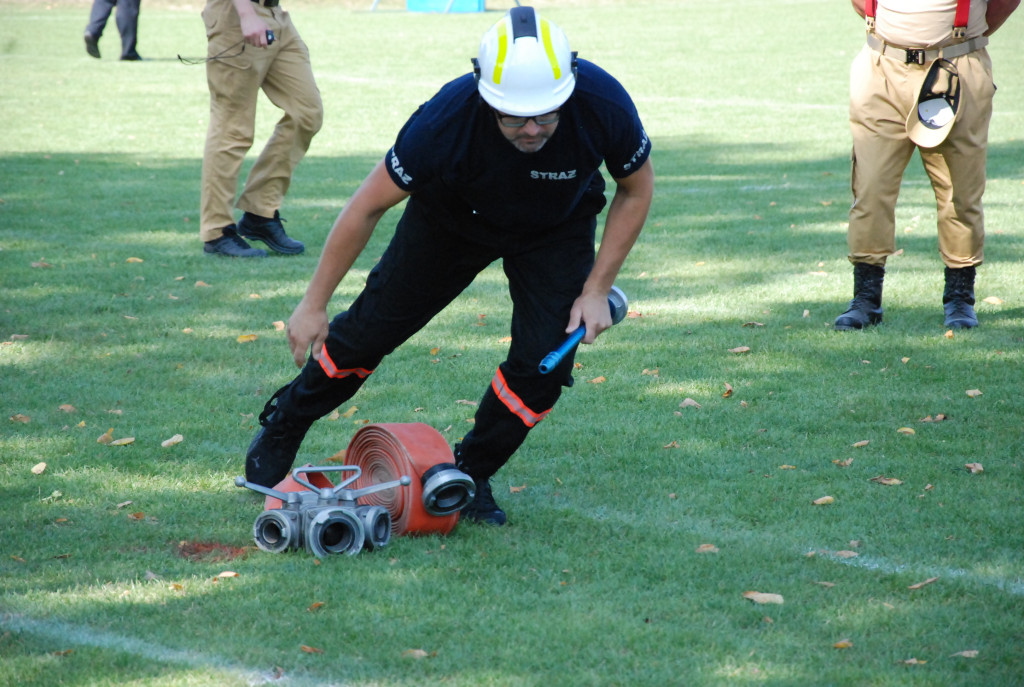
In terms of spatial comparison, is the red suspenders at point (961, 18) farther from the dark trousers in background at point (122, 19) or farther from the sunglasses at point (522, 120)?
the dark trousers in background at point (122, 19)

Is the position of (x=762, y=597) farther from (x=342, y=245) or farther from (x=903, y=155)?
(x=903, y=155)

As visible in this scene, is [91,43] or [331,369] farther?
[91,43]

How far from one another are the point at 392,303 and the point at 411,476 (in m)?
0.65

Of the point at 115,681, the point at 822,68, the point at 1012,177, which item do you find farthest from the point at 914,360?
the point at 822,68

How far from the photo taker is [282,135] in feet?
28.4

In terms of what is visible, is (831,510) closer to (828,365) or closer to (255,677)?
(828,365)

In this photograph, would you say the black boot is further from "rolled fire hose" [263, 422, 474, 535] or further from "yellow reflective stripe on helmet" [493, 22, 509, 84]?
"yellow reflective stripe on helmet" [493, 22, 509, 84]

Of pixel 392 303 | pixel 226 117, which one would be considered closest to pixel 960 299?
pixel 392 303

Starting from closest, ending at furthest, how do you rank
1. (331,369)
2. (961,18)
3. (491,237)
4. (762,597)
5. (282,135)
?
1. (762,597)
2. (491,237)
3. (331,369)
4. (961,18)
5. (282,135)

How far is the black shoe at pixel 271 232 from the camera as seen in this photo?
8.88 m

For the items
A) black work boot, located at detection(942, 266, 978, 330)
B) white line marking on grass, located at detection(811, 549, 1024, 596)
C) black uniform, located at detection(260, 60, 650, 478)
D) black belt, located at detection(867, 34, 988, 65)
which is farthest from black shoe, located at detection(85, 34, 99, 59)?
white line marking on grass, located at detection(811, 549, 1024, 596)

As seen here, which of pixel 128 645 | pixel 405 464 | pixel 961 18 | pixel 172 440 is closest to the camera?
pixel 128 645

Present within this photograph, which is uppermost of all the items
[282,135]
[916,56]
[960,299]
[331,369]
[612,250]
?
[916,56]

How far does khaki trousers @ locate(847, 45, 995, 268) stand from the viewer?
21.5 ft
